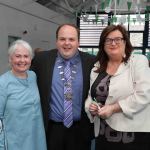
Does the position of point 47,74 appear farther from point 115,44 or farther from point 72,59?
point 115,44

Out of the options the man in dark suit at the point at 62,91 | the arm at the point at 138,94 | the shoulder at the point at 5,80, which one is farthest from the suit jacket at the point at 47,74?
the arm at the point at 138,94

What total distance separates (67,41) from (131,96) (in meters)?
0.58

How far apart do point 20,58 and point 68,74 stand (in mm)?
344

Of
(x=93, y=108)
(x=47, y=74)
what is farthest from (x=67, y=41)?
(x=93, y=108)

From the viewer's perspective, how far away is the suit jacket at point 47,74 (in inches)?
83.2

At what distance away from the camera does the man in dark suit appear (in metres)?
2.12

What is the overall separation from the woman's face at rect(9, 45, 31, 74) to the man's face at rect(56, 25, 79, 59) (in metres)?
0.24

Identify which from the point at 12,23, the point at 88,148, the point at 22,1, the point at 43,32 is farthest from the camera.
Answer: the point at 43,32

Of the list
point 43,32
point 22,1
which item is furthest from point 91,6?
point 22,1

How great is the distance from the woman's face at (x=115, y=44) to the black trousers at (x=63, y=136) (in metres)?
0.58

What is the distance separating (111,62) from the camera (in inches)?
80.5

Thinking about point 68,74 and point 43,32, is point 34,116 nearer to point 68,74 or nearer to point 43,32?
point 68,74

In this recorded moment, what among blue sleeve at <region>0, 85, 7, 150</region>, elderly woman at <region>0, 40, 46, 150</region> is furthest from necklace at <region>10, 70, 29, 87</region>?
blue sleeve at <region>0, 85, 7, 150</region>

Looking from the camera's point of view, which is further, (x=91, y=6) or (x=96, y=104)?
(x=91, y=6)
